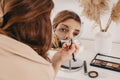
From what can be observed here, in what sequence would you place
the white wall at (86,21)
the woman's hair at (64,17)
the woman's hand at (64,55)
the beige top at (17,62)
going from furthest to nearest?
the white wall at (86,21)
the woman's hair at (64,17)
the woman's hand at (64,55)
the beige top at (17,62)

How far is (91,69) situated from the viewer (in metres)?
1.15

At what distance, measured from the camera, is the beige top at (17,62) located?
0.72 meters

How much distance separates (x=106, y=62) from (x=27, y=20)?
21.1 inches

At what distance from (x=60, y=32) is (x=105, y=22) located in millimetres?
302

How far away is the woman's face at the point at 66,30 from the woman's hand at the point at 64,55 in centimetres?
5

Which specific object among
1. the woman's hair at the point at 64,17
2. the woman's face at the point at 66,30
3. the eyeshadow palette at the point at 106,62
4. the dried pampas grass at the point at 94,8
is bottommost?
the eyeshadow palette at the point at 106,62

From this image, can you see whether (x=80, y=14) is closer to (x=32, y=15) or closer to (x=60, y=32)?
(x=60, y=32)

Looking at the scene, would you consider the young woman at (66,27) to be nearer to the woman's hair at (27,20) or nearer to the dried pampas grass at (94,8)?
the dried pampas grass at (94,8)

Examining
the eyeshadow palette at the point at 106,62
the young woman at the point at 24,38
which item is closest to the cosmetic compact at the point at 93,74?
the eyeshadow palette at the point at 106,62

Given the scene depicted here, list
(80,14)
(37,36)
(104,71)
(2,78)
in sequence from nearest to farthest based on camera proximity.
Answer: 1. (2,78)
2. (37,36)
3. (104,71)
4. (80,14)

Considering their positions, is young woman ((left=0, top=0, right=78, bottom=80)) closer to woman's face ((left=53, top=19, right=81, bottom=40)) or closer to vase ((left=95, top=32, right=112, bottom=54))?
woman's face ((left=53, top=19, right=81, bottom=40))

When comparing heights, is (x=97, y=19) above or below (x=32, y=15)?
below

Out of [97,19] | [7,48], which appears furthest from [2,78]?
[97,19]

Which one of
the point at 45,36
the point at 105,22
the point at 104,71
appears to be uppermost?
the point at 45,36
